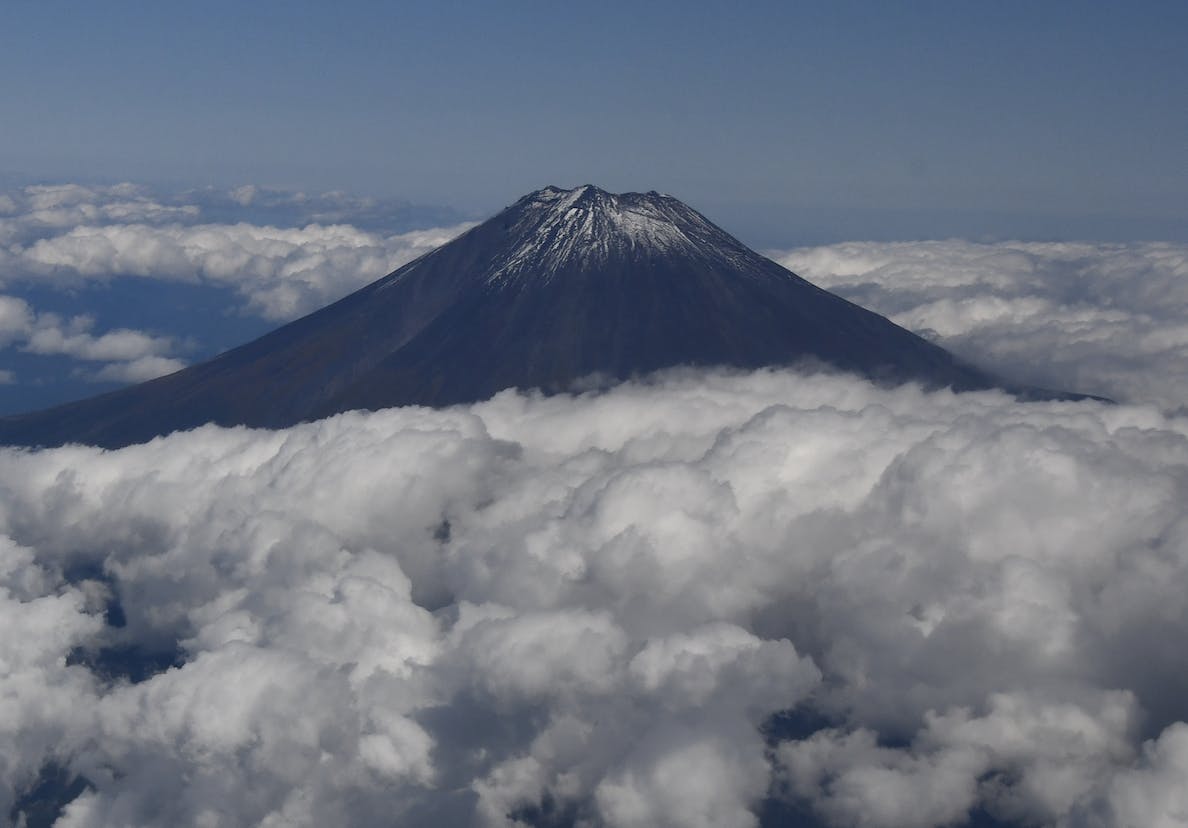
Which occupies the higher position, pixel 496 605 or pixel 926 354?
pixel 926 354

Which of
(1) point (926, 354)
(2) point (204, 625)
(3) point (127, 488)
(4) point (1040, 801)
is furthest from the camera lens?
(1) point (926, 354)

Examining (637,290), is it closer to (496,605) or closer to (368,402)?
(368,402)

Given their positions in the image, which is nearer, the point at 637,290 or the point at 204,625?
the point at 204,625

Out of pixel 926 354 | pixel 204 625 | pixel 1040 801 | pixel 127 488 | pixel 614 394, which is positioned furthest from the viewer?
pixel 926 354

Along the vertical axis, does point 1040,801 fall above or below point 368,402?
below

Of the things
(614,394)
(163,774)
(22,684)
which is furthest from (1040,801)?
(22,684)

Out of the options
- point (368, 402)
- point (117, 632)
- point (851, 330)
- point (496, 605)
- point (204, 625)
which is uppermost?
point (851, 330)

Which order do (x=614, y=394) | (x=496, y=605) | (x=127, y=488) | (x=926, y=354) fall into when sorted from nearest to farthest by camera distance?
1. (x=496, y=605)
2. (x=614, y=394)
3. (x=127, y=488)
4. (x=926, y=354)

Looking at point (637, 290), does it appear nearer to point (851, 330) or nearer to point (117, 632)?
point (851, 330)

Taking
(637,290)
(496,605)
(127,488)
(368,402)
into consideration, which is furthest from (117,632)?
(637,290)
